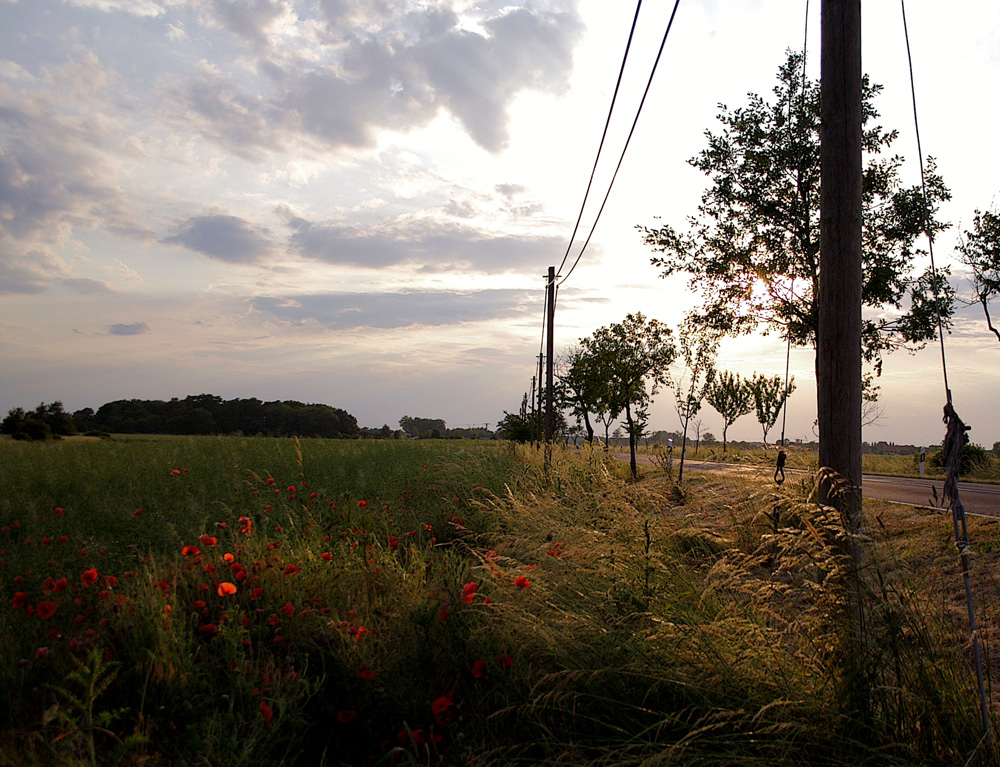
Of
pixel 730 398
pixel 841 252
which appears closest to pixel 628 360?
pixel 730 398

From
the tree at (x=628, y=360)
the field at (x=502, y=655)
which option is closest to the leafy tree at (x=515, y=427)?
the tree at (x=628, y=360)

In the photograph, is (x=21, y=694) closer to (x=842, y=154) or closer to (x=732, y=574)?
(x=732, y=574)

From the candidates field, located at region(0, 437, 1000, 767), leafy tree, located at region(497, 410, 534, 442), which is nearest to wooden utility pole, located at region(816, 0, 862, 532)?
field, located at region(0, 437, 1000, 767)

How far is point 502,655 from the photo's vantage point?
137 inches

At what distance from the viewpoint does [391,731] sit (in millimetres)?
3217

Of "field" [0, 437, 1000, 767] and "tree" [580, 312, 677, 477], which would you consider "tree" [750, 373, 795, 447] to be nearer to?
"tree" [580, 312, 677, 477]

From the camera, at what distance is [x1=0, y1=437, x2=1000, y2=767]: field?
2564 mm

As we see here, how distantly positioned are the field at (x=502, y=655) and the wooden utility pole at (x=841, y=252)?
512mm

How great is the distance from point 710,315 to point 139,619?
1624 cm

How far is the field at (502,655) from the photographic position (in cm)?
256

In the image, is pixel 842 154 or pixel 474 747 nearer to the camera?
pixel 474 747

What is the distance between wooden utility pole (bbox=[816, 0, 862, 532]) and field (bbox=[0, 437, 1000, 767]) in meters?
0.51

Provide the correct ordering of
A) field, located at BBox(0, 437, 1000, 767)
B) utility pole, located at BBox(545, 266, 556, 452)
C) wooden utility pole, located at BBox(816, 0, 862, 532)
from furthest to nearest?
utility pole, located at BBox(545, 266, 556, 452) < wooden utility pole, located at BBox(816, 0, 862, 532) < field, located at BBox(0, 437, 1000, 767)

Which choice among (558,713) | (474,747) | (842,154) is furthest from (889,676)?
(842,154)
